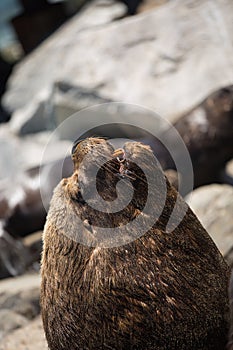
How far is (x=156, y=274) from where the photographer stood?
2.42m

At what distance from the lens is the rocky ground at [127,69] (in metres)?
8.84

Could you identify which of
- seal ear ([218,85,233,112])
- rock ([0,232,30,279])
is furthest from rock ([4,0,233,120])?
rock ([0,232,30,279])

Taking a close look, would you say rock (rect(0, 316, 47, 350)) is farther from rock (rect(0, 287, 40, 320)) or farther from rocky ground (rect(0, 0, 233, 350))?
rocky ground (rect(0, 0, 233, 350))

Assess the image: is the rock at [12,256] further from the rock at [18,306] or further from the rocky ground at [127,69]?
the rock at [18,306]

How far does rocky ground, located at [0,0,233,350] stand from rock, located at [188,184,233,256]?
2084 mm

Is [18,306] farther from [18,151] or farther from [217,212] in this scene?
[18,151]

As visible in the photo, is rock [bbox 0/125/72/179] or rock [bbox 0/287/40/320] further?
rock [bbox 0/125/72/179]

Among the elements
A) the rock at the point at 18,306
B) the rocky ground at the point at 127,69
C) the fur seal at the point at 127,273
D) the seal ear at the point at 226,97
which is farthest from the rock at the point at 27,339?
the seal ear at the point at 226,97

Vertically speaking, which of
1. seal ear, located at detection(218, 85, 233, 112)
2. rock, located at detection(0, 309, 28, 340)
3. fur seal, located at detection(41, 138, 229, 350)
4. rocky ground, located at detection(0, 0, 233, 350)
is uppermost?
fur seal, located at detection(41, 138, 229, 350)

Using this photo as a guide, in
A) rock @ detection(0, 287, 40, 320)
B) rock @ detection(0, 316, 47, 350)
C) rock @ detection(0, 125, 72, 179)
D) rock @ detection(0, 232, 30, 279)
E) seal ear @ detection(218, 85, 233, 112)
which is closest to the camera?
rock @ detection(0, 316, 47, 350)

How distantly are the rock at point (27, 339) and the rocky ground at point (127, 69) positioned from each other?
330 centimetres

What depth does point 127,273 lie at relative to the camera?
7.88 feet

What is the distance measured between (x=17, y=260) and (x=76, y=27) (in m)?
6.68

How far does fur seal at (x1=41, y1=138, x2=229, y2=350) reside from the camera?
240cm
